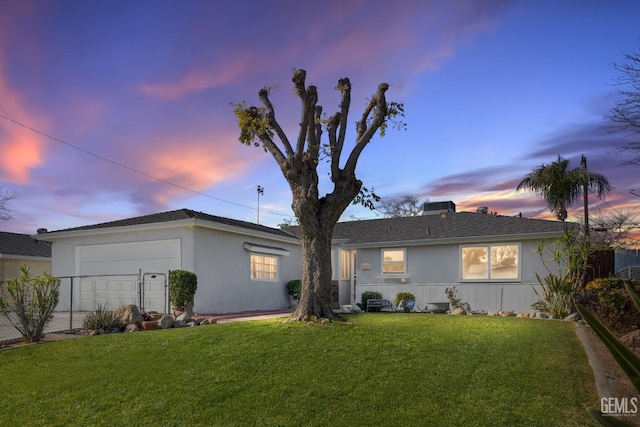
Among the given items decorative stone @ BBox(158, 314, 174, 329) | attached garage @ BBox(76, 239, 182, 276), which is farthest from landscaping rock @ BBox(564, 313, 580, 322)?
attached garage @ BBox(76, 239, 182, 276)

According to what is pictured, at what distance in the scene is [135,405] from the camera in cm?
541

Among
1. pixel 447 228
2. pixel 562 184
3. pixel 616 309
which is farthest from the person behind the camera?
pixel 562 184

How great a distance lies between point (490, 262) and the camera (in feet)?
53.9

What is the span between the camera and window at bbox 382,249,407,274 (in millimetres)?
17873

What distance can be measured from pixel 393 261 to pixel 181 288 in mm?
8025

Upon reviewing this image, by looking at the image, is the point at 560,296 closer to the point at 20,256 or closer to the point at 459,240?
the point at 459,240

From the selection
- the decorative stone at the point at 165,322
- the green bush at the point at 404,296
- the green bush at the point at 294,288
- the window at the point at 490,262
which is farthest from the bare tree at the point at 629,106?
the green bush at the point at 294,288

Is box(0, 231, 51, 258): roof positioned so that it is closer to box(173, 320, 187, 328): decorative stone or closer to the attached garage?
the attached garage

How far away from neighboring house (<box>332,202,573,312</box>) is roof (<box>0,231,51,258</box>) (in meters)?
14.5

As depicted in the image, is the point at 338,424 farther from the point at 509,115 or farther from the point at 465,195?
the point at 465,195

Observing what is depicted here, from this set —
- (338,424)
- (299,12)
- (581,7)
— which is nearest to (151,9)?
(299,12)

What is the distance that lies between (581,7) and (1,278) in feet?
78.5

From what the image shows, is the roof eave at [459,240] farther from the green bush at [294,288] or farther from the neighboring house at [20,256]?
the neighboring house at [20,256]

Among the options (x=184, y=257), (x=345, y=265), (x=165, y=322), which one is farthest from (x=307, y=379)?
(x=345, y=265)
